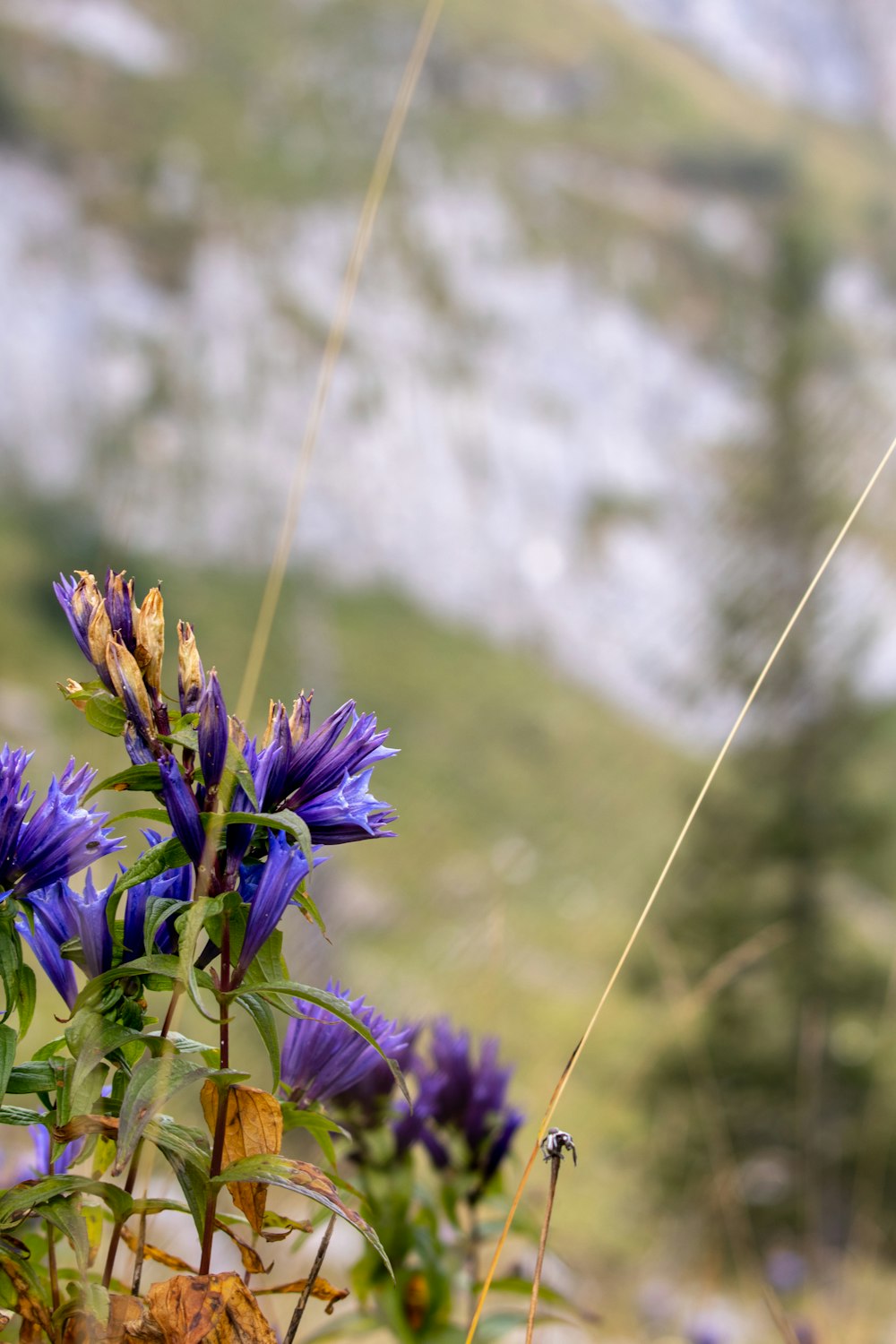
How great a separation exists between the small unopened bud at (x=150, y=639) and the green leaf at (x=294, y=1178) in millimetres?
223

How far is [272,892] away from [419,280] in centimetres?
2953

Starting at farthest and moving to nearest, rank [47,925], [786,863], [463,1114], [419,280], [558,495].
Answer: [419,280] < [558,495] < [786,863] < [463,1114] < [47,925]

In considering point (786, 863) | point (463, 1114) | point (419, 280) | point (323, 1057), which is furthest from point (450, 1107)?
point (419, 280)

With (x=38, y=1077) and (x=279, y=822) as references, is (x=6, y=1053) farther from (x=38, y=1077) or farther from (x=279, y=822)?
(x=279, y=822)

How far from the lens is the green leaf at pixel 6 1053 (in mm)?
507

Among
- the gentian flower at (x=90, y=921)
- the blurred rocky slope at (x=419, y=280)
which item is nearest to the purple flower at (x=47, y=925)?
the gentian flower at (x=90, y=921)

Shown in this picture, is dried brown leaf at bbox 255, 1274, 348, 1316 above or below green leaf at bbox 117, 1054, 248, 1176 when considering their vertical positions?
below

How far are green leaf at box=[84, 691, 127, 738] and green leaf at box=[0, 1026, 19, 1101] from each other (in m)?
0.14

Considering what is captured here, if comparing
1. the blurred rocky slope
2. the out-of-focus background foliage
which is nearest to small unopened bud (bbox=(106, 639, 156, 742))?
the out-of-focus background foliage

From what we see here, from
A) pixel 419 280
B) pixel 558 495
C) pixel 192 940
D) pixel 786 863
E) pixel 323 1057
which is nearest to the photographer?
pixel 192 940

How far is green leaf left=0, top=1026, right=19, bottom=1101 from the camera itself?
507 mm

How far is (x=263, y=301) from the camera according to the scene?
25.4 metres

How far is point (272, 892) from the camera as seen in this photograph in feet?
1.75

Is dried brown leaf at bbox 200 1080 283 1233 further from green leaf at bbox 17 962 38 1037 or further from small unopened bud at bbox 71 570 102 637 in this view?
small unopened bud at bbox 71 570 102 637
